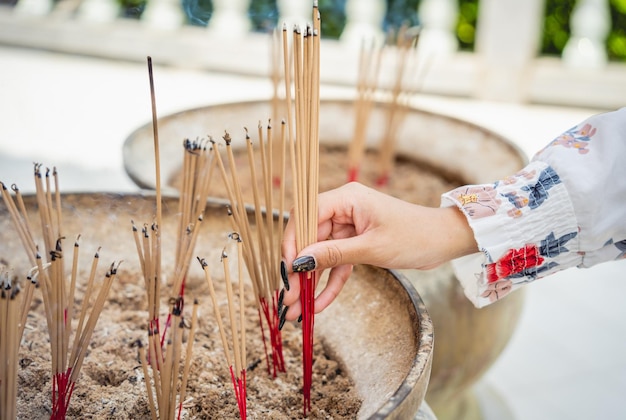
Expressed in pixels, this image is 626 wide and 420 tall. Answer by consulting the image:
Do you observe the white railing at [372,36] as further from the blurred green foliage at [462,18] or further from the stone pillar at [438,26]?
the blurred green foliage at [462,18]

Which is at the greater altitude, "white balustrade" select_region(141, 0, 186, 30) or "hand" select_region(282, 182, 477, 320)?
"white balustrade" select_region(141, 0, 186, 30)

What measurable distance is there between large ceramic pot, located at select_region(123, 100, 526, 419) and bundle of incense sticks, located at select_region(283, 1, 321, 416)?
34 centimetres

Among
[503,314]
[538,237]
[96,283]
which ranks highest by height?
[538,237]

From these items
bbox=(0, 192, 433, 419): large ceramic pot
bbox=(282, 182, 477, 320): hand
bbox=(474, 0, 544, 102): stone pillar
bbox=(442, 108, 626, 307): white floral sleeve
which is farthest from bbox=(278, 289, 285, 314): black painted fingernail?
bbox=(474, 0, 544, 102): stone pillar

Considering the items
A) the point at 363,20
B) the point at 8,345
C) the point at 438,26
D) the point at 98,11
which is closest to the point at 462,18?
the point at 438,26

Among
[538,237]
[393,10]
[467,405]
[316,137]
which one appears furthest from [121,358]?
[393,10]

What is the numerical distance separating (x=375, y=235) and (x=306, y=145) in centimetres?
13

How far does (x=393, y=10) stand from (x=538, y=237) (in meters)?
2.99

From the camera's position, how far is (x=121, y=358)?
2.91 ft

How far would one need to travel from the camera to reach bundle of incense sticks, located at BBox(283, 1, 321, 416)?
704 millimetres

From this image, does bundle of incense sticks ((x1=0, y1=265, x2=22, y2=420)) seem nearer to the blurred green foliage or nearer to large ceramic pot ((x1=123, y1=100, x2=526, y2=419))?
large ceramic pot ((x1=123, y1=100, x2=526, y2=419))

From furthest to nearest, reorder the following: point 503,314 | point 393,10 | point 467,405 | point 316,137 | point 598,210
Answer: point 393,10, point 467,405, point 503,314, point 598,210, point 316,137

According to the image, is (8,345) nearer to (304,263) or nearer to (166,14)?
(304,263)

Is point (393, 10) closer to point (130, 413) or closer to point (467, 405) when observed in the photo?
point (467, 405)
